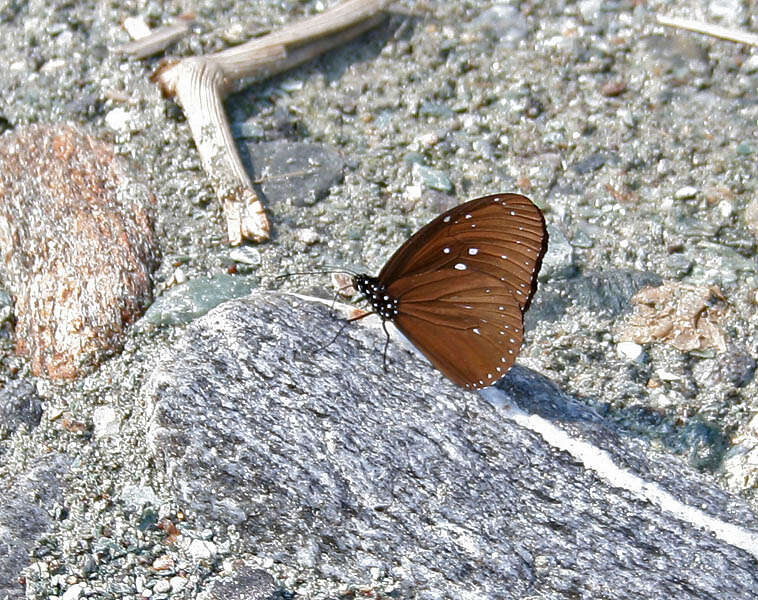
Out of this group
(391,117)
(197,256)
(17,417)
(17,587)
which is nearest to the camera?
(17,587)

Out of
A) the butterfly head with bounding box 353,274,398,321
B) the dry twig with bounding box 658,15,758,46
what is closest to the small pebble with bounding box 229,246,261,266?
the butterfly head with bounding box 353,274,398,321

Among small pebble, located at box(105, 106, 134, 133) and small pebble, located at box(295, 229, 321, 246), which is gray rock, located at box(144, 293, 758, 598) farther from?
small pebble, located at box(105, 106, 134, 133)

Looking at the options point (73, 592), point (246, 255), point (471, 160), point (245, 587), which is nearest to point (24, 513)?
point (73, 592)

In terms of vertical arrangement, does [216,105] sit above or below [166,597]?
above

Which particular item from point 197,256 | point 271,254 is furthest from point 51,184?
point 271,254

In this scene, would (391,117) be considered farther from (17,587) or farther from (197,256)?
(17,587)

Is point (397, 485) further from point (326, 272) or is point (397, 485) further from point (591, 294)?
point (591, 294)
